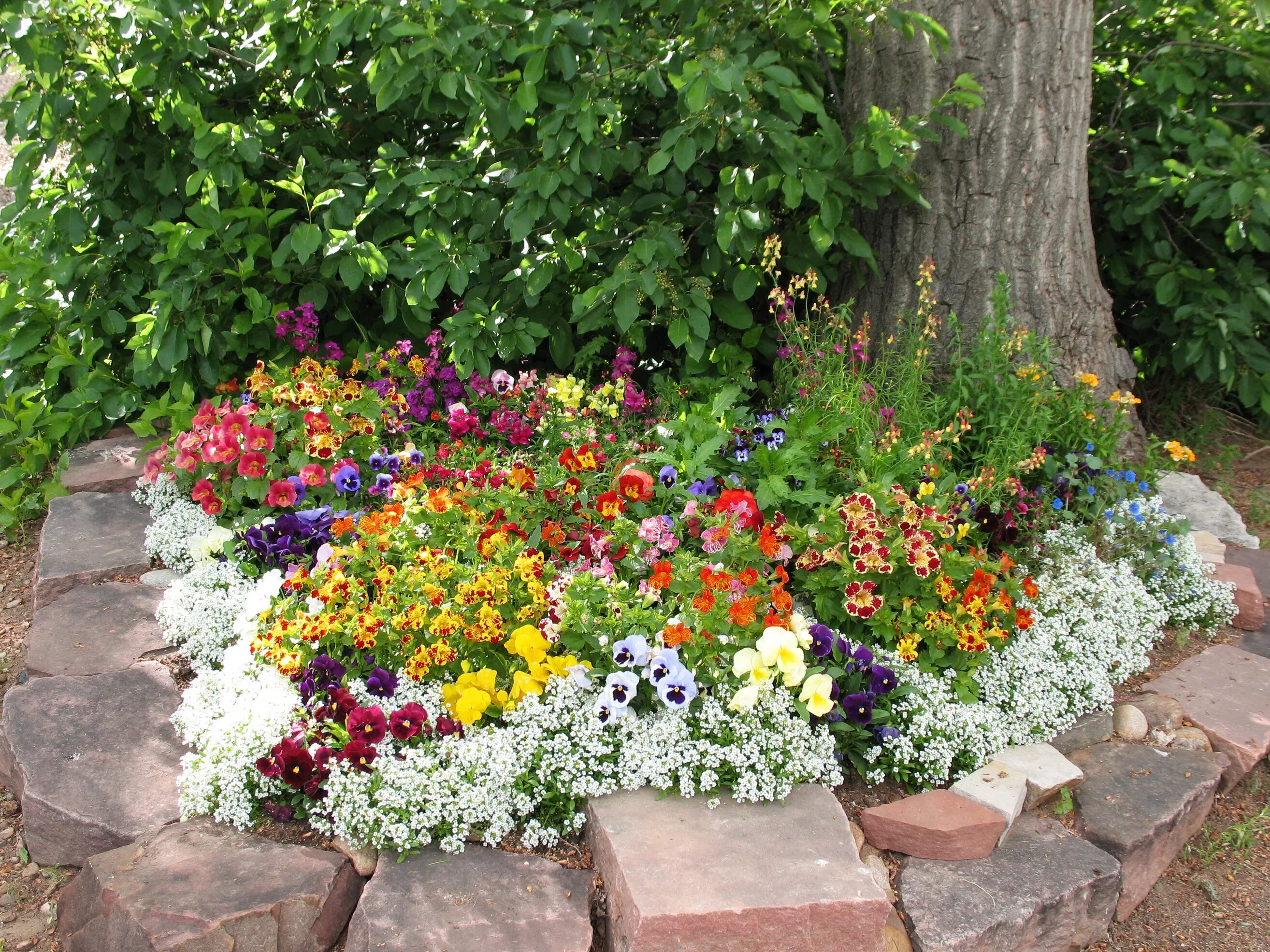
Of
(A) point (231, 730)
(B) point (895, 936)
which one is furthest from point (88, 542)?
(B) point (895, 936)

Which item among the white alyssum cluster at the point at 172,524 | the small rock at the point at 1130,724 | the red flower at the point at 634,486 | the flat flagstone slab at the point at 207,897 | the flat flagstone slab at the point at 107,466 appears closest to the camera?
the flat flagstone slab at the point at 207,897

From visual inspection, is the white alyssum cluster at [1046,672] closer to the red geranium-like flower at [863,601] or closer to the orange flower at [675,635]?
the red geranium-like flower at [863,601]

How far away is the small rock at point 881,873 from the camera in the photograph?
2.09 meters

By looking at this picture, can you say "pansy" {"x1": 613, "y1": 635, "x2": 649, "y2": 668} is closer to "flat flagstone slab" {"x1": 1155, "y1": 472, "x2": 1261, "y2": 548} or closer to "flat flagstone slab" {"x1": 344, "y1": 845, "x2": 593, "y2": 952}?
"flat flagstone slab" {"x1": 344, "y1": 845, "x2": 593, "y2": 952}

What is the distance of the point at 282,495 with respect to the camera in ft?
10.2

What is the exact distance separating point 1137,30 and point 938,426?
232 cm

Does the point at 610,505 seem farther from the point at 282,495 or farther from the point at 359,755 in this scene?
the point at 282,495

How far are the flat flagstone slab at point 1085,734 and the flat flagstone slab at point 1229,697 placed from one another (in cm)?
25

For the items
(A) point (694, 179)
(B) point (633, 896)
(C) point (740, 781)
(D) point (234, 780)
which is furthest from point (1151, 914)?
(A) point (694, 179)

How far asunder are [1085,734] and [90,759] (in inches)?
98.2

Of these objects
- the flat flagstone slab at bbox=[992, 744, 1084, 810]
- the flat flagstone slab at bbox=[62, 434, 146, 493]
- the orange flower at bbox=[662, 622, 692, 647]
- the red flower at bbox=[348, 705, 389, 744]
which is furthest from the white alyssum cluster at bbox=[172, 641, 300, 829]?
the flat flagstone slab at bbox=[992, 744, 1084, 810]

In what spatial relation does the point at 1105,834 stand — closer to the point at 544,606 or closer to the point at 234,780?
the point at 544,606

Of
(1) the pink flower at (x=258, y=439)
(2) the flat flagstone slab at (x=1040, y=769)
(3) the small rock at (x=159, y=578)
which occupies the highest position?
(1) the pink flower at (x=258, y=439)

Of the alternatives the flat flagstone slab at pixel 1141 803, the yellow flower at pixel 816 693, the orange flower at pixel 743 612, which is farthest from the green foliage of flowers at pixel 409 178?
the flat flagstone slab at pixel 1141 803
